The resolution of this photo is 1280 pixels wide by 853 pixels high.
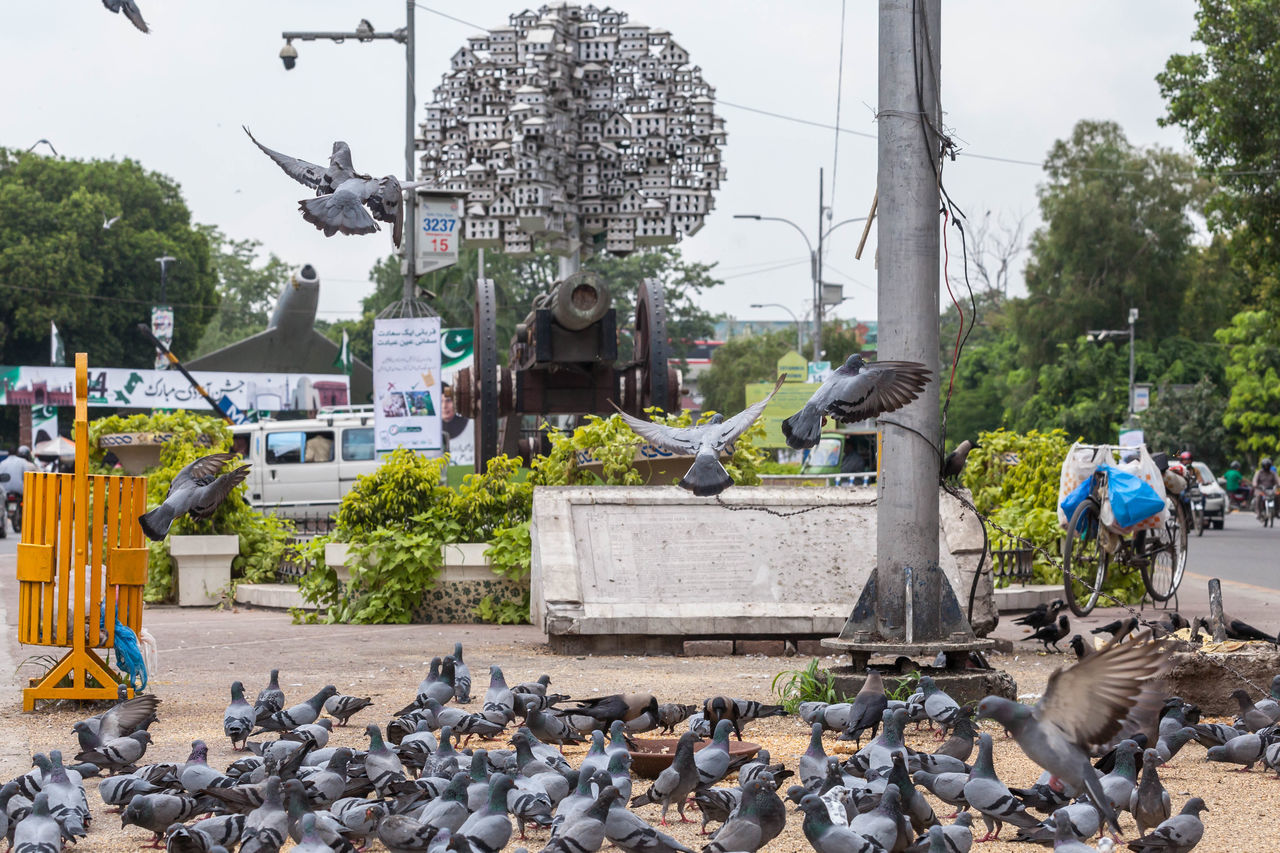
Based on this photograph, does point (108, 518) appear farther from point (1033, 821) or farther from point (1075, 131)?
point (1075, 131)

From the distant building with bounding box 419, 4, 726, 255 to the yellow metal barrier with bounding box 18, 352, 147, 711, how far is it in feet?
39.1

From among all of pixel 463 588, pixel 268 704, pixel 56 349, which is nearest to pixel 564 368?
pixel 463 588

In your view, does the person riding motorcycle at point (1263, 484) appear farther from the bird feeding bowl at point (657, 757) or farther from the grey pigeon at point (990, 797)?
the grey pigeon at point (990, 797)

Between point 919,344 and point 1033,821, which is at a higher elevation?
point 919,344

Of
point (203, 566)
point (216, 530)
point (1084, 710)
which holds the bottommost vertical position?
point (203, 566)

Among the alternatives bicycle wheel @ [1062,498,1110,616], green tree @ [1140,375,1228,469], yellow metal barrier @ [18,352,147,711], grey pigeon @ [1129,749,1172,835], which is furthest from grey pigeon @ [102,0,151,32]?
green tree @ [1140,375,1228,469]

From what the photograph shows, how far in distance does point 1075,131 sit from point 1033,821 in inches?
2078

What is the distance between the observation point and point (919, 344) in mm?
7461

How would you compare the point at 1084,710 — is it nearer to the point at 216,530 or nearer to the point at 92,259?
the point at 216,530

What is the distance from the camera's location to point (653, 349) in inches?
625

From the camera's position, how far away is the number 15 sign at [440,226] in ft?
62.8

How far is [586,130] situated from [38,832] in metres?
16.3

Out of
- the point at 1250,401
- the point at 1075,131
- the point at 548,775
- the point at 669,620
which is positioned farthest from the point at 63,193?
the point at 548,775

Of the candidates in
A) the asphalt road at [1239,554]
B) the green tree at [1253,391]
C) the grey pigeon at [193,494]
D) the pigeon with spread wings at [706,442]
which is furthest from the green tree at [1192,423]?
the grey pigeon at [193,494]
